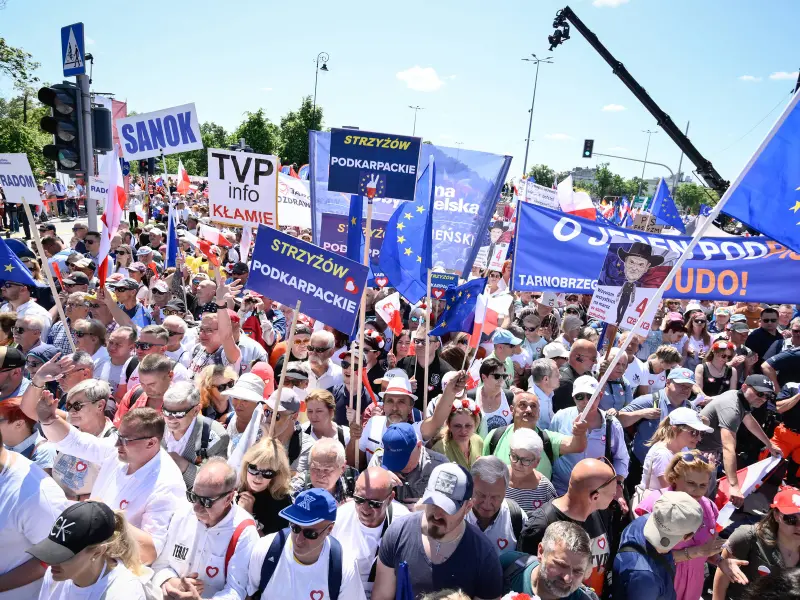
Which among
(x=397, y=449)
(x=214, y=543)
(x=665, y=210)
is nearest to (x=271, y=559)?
(x=214, y=543)

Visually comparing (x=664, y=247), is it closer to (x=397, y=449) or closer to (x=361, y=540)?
(x=397, y=449)

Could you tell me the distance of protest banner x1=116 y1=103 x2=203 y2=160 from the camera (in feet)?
25.8

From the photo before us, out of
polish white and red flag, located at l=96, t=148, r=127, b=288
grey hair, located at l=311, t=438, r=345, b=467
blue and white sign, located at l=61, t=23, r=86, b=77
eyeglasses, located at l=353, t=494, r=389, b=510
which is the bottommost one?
eyeglasses, located at l=353, t=494, r=389, b=510

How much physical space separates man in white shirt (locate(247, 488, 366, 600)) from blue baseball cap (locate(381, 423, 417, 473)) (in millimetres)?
860

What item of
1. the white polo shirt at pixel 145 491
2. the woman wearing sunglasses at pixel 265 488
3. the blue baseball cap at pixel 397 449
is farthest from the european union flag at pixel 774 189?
the white polo shirt at pixel 145 491

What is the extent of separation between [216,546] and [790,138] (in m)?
4.20

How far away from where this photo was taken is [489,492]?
3287 mm

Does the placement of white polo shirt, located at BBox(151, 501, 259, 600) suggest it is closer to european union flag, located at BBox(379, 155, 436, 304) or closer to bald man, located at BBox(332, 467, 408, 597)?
bald man, located at BBox(332, 467, 408, 597)

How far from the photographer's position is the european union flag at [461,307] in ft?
17.8

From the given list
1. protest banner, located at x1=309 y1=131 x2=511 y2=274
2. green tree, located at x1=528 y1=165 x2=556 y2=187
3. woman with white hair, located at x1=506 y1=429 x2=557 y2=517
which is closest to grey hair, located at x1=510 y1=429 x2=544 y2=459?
woman with white hair, located at x1=506 y1=429 x2=557 y2=517

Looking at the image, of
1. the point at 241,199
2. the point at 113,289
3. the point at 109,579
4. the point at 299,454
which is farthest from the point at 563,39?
the point at 109,579

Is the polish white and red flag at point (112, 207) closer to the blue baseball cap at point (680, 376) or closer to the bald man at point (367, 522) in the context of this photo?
the bald man at point (367, 522)

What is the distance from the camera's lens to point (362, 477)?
3.09m

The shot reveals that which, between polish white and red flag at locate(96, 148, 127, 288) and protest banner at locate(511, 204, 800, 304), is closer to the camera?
protest banner at locate(511, 204, 800, 304)
